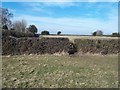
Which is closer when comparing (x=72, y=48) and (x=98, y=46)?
(x=72, y=48)

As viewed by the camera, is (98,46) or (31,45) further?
(98,46)

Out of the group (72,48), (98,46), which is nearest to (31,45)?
(72,48)

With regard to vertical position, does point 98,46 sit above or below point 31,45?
below

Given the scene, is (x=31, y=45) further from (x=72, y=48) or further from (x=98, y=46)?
(x=98, y=46)

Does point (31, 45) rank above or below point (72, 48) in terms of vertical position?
above

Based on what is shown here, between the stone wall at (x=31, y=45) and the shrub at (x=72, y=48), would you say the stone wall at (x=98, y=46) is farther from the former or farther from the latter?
the stone wall at (x=31, y=45)

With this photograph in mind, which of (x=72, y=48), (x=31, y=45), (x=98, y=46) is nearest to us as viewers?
(x=31, y=45)

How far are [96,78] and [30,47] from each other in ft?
25.2

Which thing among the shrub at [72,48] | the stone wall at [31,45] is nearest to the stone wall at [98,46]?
the shrub at [72,48]

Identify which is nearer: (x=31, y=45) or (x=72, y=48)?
(x=31, y=45)

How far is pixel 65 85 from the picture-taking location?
236 inches

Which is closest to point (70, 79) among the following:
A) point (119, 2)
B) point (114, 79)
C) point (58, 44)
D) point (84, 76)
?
point (84, 76)

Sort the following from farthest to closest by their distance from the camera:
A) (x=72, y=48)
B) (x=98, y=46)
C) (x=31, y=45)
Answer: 1. (x=98, y=46)
2. (x=72, y=48)
3. (x=31, y=45)

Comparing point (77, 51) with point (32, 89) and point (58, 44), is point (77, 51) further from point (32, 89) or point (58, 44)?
point (32, 89)
